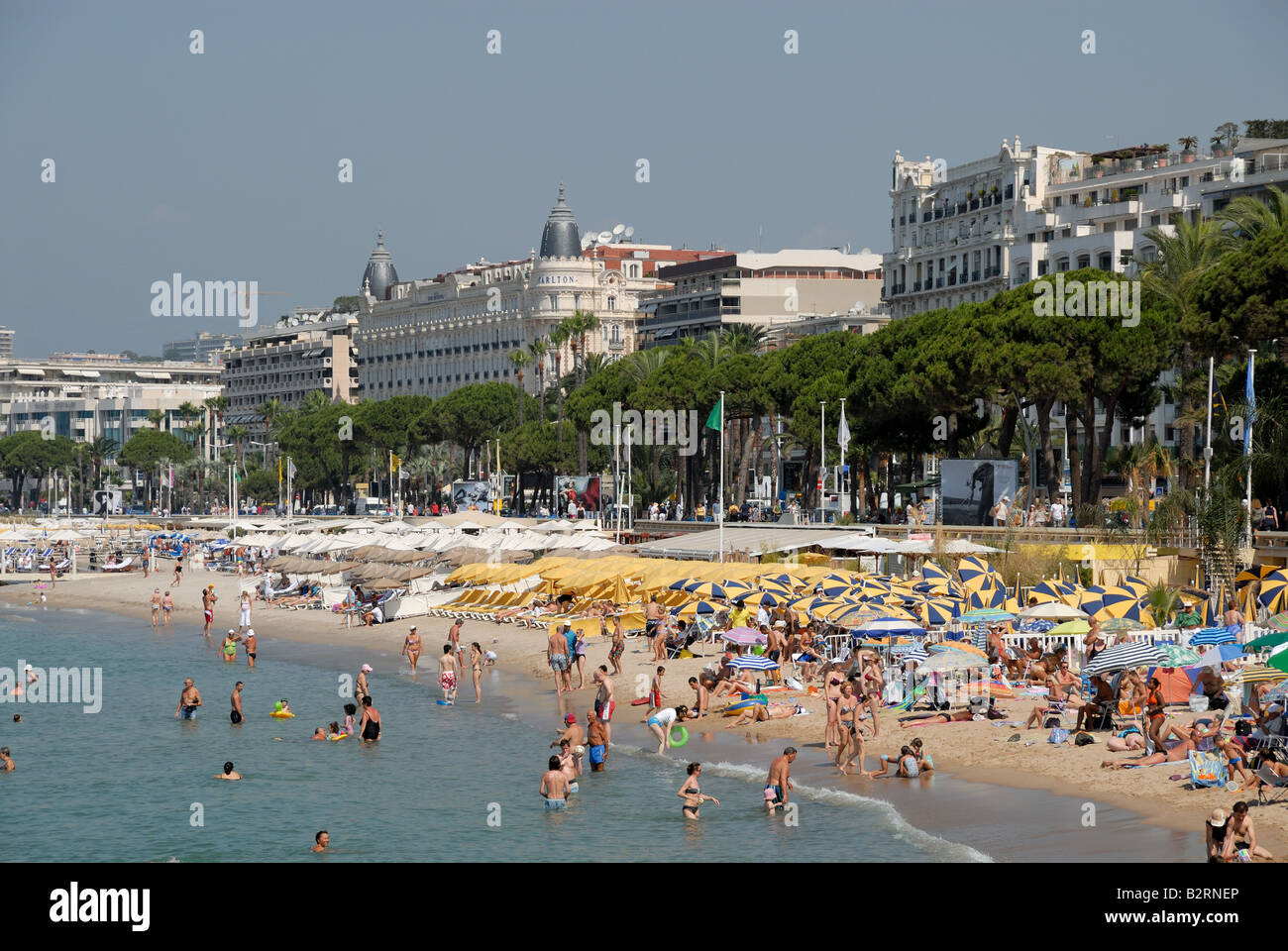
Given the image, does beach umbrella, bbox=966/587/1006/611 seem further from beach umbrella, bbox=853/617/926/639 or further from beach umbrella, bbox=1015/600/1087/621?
beach umbrella, bbox=853/617/926/639

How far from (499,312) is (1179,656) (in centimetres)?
12820

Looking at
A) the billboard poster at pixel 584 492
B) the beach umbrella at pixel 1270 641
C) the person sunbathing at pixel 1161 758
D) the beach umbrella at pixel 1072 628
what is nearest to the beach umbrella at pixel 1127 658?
the beach umbrella at pixel 1270 641

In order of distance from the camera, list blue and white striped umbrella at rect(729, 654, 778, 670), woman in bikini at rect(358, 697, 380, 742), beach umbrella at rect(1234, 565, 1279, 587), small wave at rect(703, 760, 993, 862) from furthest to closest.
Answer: beach umbrella at rect(1234, 565, 1279, 587)
woman in bikini at rect(358, 697, 380, 742)
blue and white striped umbrella at rect(729, 654, 778, 670)
small wave at rect(703, 760, 993, 862)

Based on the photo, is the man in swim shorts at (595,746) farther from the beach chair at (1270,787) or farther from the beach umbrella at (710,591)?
the beach umbrella at (710,591)

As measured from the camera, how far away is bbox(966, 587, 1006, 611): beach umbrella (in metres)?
30.6

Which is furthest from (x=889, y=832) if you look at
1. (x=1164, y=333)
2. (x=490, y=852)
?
(x=1164, y=333)

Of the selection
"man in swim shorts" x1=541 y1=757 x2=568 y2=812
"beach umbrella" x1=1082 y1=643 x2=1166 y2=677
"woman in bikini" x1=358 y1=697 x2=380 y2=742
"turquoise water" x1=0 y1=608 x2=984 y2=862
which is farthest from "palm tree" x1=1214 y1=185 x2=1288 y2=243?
"man in swim shorts" x1=541 y1=757 x2=568 y2=812

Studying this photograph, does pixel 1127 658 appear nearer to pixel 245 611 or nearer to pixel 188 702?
pixel 188 702

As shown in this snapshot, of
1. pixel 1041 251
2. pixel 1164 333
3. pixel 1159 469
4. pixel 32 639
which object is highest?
pixel 1041 251

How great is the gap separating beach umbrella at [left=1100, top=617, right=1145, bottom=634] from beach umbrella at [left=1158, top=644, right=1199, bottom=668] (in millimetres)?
3763
